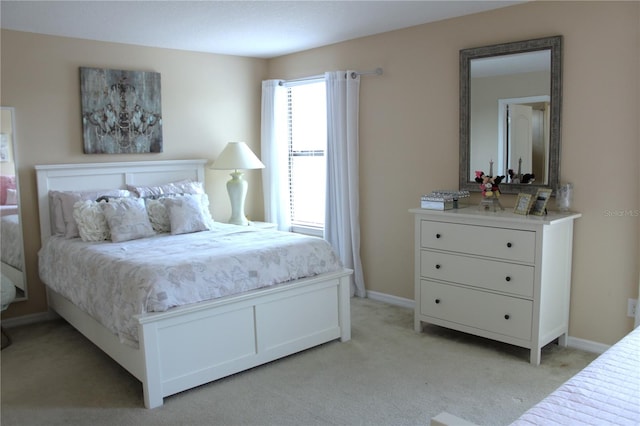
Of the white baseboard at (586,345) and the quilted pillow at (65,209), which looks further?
the quilted pillow at (65,209)

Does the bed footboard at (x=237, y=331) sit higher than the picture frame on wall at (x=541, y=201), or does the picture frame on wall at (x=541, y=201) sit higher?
the picture frame on wall at (x=541, y=201)

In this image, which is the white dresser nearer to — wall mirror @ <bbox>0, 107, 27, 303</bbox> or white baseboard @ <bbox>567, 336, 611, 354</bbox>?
white baseboard @ <bbox>567, 336, 611, 354</bbox>

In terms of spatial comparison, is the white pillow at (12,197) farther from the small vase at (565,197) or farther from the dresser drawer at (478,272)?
the small vase at (565,197)

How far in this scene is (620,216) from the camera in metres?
3.33

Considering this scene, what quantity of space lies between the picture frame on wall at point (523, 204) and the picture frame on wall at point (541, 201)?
0.06m

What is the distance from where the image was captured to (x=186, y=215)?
428 cm

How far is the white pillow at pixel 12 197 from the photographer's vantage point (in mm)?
4137

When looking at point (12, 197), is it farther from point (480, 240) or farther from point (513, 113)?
point (513, 113)

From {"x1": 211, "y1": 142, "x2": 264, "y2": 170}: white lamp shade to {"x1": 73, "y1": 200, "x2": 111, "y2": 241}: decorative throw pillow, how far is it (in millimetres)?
1218

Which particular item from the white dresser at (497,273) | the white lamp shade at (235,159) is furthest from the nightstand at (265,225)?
the white dresser at (497,273)

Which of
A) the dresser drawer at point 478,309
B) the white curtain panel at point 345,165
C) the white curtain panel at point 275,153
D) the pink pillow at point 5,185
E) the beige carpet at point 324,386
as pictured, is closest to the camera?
the beige carpet at point 324,386

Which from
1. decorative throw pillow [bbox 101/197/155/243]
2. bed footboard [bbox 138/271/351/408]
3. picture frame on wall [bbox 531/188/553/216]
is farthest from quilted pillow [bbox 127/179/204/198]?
picture frame on wall [bbox 531/188/553/216]

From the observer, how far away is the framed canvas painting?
4.49 m

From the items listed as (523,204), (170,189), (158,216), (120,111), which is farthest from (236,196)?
(523,204)
